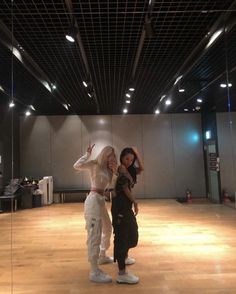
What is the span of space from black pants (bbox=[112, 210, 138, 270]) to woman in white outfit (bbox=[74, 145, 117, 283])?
18 centimetres

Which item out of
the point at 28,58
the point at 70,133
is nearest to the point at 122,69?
the point at 28,58

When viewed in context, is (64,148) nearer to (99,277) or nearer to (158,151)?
(158,151)

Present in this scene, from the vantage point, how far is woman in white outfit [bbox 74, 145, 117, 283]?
110 inches

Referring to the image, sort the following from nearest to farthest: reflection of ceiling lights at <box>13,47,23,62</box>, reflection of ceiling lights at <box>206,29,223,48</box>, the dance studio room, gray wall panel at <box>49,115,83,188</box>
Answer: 1. the dance studio room
2. reflection of ceiling lights at <box>206,29,223,48</box>
3. reflection of ceiling lights at <box>13,47,23,62</box>
4. gray wall panel at <box>49,115,83,188</box>

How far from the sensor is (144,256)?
11.8ft

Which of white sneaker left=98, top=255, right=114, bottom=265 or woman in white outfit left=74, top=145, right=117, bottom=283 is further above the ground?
woman in white outfit left=74, top=145, right=117, bottom=283

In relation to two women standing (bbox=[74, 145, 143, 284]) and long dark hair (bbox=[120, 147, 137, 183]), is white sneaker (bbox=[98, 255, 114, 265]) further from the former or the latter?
long dark hair (bbox=[120, 147, 137, 183])

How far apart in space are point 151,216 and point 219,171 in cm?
296

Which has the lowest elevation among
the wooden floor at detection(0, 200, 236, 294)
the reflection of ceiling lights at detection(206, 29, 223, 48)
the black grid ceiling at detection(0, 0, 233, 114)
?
the wooden floor at detection(0, 200, 236, 294)

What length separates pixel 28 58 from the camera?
4.44 metres

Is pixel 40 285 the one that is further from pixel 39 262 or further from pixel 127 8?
pixel 127 8

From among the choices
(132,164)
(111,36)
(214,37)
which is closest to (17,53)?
(111,36)

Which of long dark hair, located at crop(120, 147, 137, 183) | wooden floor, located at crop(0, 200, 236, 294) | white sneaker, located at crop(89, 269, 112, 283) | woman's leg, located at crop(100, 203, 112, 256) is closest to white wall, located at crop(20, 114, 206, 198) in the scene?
wooden floor, located at crop(0, 200, 236, 294)

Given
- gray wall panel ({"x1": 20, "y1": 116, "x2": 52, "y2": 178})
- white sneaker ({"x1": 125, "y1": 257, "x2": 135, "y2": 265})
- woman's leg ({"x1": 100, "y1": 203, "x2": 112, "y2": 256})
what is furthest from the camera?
gray wall panel ({"x1": 20, "y1": 116, "x2": 52, "y2": 178})
